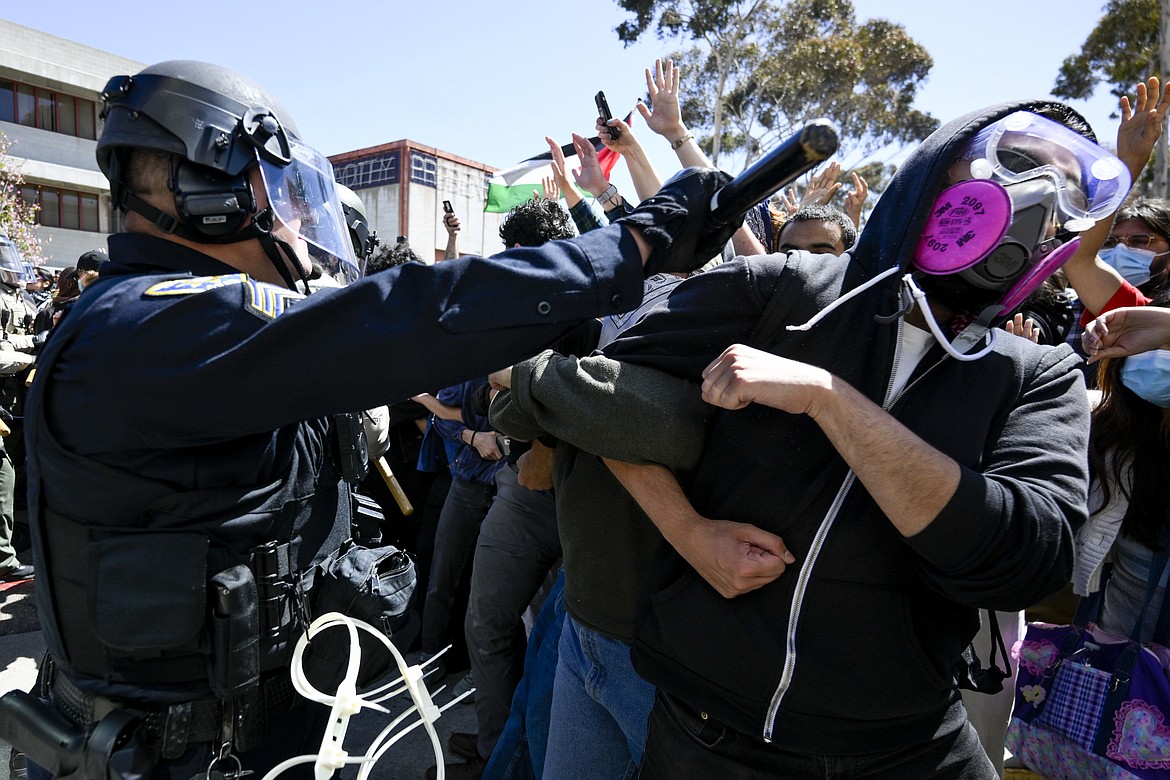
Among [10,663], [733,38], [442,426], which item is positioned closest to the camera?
[442,426]

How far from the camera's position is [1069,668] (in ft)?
7.21

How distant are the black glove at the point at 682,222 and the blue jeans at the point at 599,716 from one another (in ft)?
3.19

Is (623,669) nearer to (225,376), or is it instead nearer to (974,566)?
(974,566)

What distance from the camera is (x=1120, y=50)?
17312 millimetres

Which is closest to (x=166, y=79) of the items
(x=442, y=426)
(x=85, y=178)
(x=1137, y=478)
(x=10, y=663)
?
(x=442, y=426)

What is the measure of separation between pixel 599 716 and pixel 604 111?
2.10 m

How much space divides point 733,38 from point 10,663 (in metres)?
22.1

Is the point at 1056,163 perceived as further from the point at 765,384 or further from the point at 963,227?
the point at 765,384

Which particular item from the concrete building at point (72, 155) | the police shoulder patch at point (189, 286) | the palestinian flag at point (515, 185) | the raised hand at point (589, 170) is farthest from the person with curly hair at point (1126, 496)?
the concrete building at point (72, 155)

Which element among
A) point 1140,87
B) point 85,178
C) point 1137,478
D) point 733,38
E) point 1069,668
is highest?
point 733,38

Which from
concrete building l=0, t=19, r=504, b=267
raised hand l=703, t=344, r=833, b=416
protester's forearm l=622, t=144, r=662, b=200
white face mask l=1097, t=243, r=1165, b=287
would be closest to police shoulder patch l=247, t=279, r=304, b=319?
raised hand l=703, t=344, r=833, b=416

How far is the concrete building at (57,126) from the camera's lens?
24.8 metres

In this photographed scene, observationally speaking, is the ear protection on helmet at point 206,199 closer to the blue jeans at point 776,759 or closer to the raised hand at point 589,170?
the blue jeans at point 776,759

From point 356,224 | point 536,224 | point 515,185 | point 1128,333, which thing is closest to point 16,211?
point 515,185
